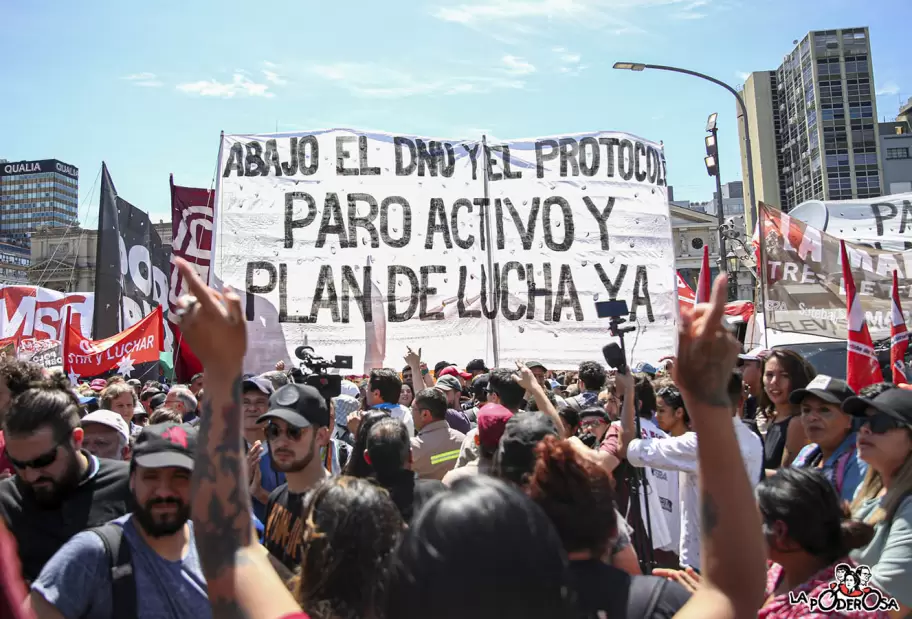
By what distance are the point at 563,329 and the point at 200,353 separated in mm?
6310

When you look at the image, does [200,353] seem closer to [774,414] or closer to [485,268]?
[774,414]

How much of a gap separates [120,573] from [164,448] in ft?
1.37

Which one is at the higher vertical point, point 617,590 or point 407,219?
point 407,219

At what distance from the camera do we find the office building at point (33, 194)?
13400 cm

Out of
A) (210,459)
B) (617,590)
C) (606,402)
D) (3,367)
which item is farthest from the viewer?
(606,402)

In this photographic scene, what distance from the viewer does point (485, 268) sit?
7.62 meters

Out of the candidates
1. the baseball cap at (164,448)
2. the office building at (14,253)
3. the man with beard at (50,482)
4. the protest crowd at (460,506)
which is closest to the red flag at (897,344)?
the protest crowd at (460,506)

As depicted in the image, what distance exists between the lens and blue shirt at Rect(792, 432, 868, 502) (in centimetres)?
356

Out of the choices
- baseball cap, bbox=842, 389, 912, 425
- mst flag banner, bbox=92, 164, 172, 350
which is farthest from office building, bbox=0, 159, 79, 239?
baseball cap, bbox=842, 389, 912, 425

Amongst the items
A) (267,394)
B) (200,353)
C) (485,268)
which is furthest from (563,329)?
(200,353)

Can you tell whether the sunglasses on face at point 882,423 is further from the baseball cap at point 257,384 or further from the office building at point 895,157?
the office building at point 895,157

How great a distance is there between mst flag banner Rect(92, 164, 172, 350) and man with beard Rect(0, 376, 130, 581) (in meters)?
7.53

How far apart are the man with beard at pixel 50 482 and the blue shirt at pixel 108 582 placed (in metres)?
0.50

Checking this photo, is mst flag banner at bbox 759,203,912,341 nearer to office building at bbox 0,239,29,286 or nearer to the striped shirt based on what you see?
the striped shirt
